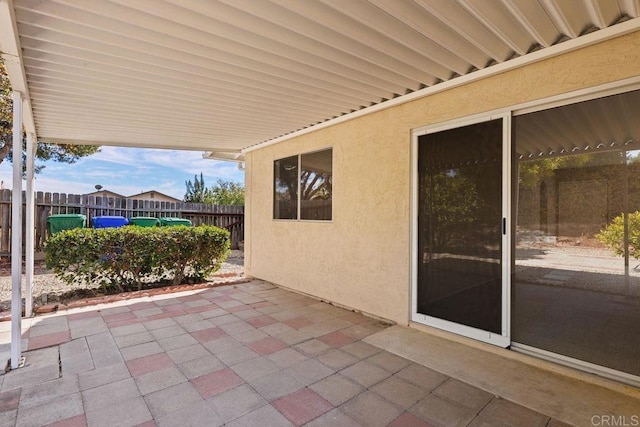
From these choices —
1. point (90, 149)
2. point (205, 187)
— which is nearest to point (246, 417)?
point (90, 149)

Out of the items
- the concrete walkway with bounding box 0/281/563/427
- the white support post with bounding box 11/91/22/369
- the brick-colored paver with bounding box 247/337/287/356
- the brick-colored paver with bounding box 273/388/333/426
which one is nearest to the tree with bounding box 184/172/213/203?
the concrete walkway with bounding box 0/281/563/427

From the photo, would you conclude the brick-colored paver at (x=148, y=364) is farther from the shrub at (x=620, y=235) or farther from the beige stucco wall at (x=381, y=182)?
the shrub at (x=620, y=235)

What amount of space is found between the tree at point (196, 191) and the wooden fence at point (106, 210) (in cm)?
Result: 1274

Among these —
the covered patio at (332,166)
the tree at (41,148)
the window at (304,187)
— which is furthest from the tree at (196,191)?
the covered patio at (332,166)

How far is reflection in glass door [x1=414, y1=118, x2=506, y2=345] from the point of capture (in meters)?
3.07

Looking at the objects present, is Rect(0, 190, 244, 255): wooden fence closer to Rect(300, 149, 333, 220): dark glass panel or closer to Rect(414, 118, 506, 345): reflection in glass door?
Rect(300, 149, 333, 220): dark glass panel

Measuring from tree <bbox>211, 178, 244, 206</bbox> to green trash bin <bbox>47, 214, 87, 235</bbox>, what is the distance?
11844 mm

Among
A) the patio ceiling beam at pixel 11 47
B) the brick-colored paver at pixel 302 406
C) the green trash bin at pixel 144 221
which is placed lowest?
the brick-colored paver at pixel 302 406

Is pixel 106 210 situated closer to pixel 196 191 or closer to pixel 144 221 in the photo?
pixel 144 221

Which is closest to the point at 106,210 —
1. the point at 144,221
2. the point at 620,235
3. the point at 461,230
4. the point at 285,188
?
the point at 144,221

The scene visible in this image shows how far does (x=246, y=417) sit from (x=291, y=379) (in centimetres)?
54

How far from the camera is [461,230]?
330 centimetres

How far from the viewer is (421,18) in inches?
90.4

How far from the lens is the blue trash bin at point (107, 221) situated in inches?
339
